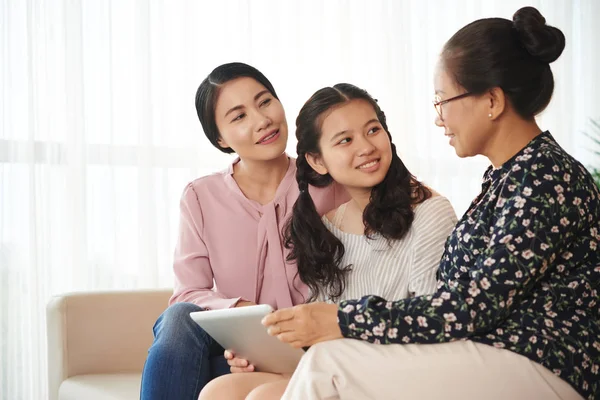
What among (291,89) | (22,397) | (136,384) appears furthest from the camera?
(291,89)

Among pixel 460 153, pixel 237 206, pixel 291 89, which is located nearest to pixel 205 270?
pixel 237 206

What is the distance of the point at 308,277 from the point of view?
1942 millimetres

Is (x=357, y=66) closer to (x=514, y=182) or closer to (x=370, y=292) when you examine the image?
(x=370, y=292)

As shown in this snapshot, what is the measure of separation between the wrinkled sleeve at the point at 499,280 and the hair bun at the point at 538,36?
0.30 meters

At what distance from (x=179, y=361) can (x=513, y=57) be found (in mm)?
997

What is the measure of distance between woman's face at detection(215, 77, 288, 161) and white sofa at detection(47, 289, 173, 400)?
2.55 ft

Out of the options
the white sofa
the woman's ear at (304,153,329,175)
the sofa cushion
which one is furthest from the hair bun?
the white sofa

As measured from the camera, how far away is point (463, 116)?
1540 millimetres

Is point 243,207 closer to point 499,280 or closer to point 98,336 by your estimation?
point 98,336

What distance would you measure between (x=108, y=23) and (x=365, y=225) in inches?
68.2

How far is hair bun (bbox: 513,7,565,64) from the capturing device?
1.48m

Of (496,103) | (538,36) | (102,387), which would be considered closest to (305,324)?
(496,103)

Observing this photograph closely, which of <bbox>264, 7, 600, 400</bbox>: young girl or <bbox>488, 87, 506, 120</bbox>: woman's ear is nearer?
<bbox>264, 7, 600, 400</bbox>: young girl

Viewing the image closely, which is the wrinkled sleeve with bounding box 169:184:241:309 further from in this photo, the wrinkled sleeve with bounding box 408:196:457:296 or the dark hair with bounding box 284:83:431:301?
the wrinkled sleeve with bounding box 408:196:457:296
